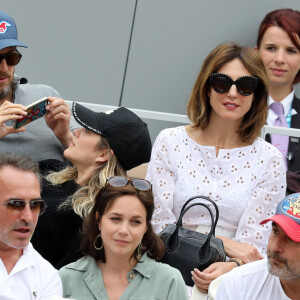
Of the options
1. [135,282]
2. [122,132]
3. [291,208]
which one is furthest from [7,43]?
[291,208]

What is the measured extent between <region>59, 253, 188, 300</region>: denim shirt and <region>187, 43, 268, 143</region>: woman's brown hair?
1184 mm

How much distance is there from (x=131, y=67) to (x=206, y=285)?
2.71 m

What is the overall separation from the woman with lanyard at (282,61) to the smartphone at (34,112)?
172 cm

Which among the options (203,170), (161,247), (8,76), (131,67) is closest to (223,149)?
(203,170)

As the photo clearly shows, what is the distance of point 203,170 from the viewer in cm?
532

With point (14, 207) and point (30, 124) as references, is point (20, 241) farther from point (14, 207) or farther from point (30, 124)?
point (30, 124)

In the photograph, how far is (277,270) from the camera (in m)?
4.24

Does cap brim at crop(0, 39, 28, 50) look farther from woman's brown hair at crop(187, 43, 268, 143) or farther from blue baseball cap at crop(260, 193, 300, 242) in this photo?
blue baseball cap at crop(260, 193, 300, 242)

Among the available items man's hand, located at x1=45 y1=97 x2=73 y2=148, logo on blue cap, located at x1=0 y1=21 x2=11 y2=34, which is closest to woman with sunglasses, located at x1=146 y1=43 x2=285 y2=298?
man's hand, located at x1=45 y1=97 x2=73 y2=148

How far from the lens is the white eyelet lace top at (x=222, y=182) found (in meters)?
5.15

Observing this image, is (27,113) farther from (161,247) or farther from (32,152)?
(161,247)

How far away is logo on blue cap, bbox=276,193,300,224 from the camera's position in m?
4.27

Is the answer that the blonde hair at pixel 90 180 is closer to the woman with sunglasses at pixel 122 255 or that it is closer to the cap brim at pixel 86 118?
the cap brim at pixel 86 118

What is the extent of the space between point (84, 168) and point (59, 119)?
0.40m
